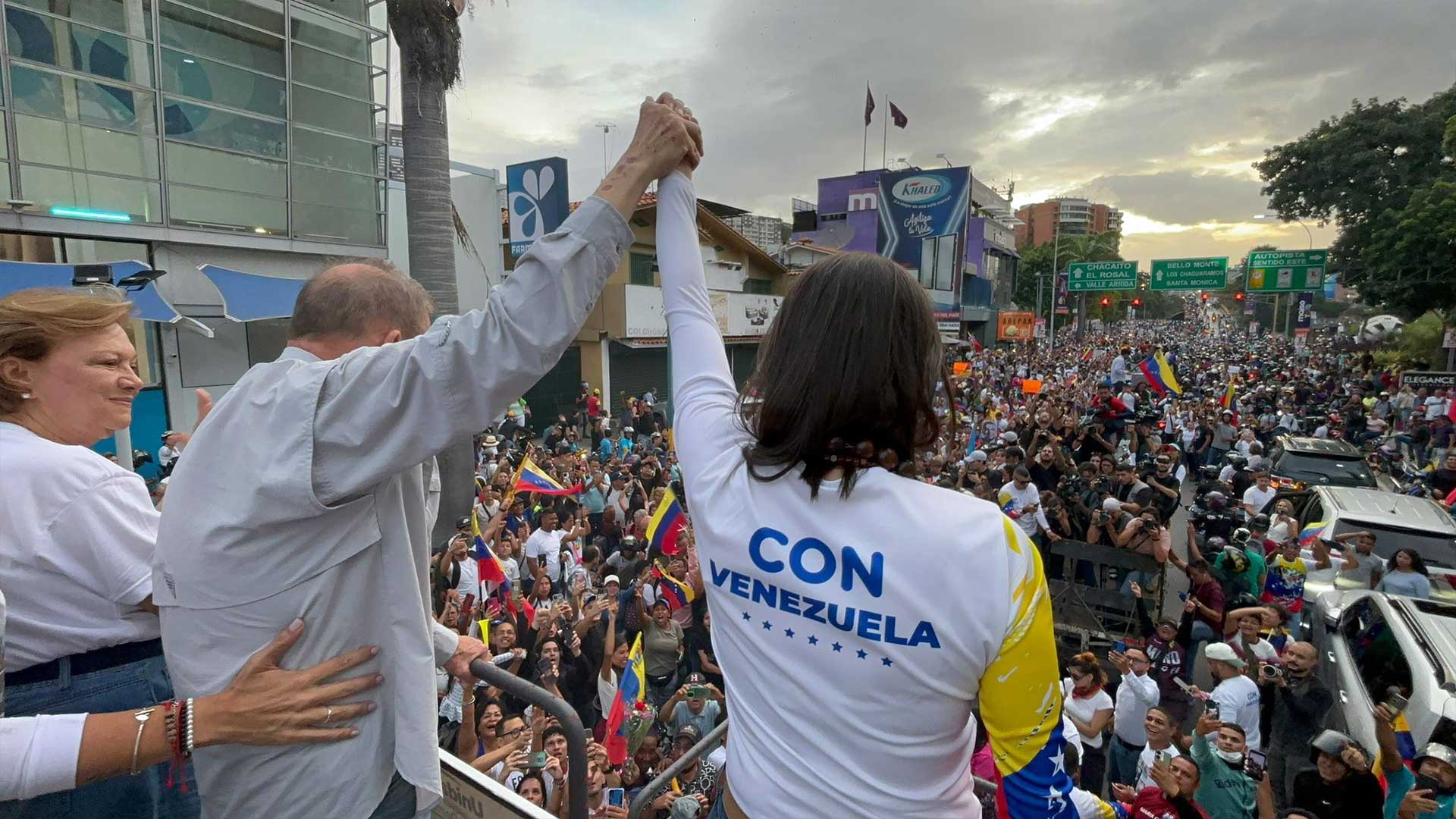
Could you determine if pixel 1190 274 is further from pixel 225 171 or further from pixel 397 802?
pixel 397 802

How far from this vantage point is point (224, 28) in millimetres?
12953

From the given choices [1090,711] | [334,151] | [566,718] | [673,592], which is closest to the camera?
[566,718]

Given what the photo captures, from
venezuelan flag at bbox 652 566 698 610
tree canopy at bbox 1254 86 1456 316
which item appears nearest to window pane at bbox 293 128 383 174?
venezuelan flag at bbox 652 566 698 610

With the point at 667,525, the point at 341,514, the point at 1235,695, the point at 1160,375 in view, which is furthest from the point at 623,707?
the point at 1160,375

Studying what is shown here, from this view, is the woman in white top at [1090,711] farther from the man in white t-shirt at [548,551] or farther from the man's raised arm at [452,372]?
the man's raised arm at [452,372]

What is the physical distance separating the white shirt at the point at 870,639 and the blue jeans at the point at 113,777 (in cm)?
123

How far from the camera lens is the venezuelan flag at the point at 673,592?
7.36m

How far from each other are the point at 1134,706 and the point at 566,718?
5.37m

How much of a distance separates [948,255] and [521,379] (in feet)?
90.1

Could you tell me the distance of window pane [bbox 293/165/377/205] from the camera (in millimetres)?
14148

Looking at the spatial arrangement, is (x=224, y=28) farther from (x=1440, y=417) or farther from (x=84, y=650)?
(x=1440, y=417)

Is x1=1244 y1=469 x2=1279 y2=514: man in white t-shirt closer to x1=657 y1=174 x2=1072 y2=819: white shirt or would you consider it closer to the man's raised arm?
x1=657 y1=174 x2=1072 y2=819: white shirt

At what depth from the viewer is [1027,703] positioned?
1.07 metres

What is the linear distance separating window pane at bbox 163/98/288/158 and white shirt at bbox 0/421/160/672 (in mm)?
14052
